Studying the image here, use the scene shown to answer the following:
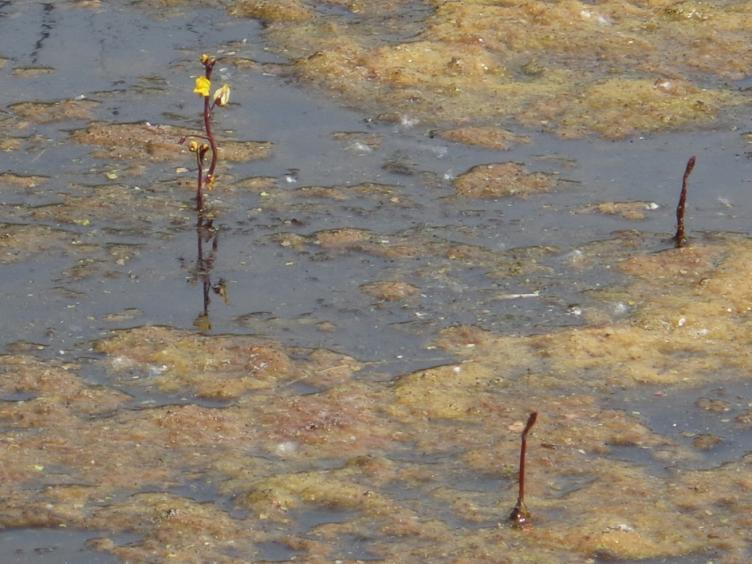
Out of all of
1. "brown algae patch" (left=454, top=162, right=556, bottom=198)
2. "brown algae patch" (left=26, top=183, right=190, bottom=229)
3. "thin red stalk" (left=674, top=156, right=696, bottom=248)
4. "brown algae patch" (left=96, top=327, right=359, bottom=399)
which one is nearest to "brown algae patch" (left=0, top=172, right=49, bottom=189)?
"brown algae patch" (left=26, top=183, right=190, bottom=229)

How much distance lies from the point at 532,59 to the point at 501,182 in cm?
139

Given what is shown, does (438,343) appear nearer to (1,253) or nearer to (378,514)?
(378,514)

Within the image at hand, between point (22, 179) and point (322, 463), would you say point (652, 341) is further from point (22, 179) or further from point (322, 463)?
point (22, 179)

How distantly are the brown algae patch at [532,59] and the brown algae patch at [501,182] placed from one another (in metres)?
0.51

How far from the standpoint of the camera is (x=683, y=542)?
4535mm

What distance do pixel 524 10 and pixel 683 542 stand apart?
4425 millimetres

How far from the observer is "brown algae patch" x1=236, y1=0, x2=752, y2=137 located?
24.2 feet

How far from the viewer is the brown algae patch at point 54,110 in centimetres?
714

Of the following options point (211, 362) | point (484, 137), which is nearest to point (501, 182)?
point (484, 137)

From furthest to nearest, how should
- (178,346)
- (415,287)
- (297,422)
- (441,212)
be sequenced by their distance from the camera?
(441,212) → (415,287) → (178,346) → (297,422)

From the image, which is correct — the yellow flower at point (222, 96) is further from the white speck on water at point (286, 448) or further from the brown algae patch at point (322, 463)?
the white speck on water at point (286, 448)

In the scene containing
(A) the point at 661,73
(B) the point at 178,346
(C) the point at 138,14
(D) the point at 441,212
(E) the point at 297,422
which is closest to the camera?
(E) the point at 297,422

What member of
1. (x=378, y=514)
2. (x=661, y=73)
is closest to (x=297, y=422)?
(x=378, y=514)

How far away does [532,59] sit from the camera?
26.0 feet
